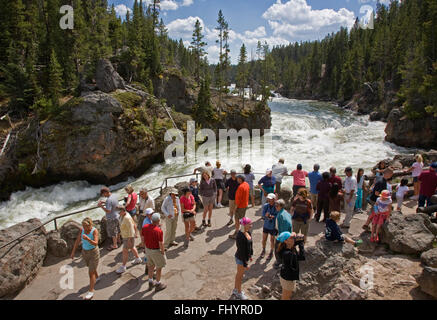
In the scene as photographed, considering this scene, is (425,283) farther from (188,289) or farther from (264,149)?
(264,149)

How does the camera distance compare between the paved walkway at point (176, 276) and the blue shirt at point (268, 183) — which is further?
the blue shirt at point (268, 183)

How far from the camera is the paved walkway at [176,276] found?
6.53 metres

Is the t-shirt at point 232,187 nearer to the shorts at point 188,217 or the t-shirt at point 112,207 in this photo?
the shorts at point 188,217

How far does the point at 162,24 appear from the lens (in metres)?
58.9

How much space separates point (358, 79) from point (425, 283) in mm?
77968

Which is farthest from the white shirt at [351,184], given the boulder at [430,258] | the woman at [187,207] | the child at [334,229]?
the woman at [187,207]

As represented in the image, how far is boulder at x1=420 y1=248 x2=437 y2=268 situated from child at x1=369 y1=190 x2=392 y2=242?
1.41 m

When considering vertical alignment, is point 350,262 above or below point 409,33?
below

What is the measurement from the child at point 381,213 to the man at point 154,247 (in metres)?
6.16

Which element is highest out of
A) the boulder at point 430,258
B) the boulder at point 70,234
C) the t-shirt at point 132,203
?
the t-shirt at point 132,203

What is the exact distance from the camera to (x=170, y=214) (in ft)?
26.6

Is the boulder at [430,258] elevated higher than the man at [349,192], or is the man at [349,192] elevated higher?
the man at [349,192]
